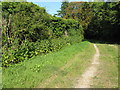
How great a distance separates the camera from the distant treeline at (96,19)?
106ft

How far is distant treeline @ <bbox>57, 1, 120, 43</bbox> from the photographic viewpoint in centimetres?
3238

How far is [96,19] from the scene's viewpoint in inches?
1519

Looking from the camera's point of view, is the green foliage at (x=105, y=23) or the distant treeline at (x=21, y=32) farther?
the green foliage at (x=105, y=23)

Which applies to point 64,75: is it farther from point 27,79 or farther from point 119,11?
point 119,11

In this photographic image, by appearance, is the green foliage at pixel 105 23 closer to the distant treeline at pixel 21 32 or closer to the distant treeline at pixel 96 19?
the distant treeline at pixel 96 19

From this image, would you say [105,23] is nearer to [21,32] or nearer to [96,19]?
[96,19]

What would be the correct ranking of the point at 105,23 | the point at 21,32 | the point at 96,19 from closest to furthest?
the point at 21,32, the point at 105,23, the point at 96,19

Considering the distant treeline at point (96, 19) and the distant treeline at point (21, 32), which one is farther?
the distant treeline at point (96, 19)

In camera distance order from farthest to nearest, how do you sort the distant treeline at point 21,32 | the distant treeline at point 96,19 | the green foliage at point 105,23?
1. the distant treeline at point 96,19
2. the green foliage at point 105,23
3. the distant treeline at point 21,32

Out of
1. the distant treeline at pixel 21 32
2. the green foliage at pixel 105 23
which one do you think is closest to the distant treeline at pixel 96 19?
the green foliage at pixel 105 23

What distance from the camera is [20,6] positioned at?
855 centimetres

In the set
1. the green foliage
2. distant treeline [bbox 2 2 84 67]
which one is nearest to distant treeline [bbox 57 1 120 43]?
the green foliage

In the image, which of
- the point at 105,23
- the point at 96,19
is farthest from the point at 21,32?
the point at 96,19

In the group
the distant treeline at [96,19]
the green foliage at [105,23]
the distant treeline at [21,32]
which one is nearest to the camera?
the distant treeline at [21,32]
